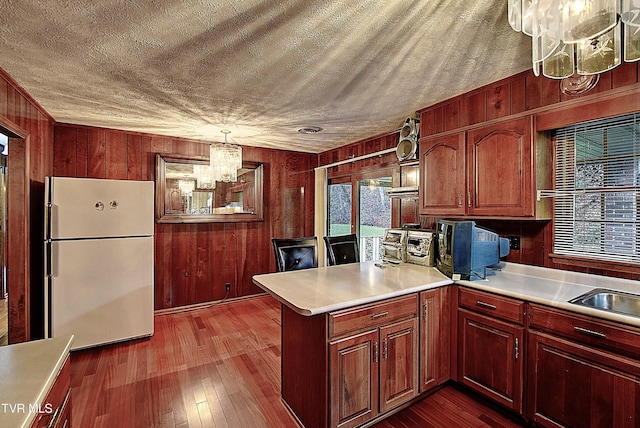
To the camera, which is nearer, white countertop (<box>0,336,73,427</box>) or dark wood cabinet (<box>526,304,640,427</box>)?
white countertop (<box>0,336,73,427</box>)

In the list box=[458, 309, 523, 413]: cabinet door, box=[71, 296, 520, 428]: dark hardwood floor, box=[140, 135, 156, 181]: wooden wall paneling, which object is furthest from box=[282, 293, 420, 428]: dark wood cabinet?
box=[140, 135, 156, 181]: wooden wall paneling

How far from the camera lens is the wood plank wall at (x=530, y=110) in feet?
5.92

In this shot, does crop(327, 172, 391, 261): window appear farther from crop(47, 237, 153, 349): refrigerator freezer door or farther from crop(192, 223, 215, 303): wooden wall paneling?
crop(47, 237, 153, 349): refrigerator freezer door

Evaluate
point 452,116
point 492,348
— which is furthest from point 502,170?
point 492,348

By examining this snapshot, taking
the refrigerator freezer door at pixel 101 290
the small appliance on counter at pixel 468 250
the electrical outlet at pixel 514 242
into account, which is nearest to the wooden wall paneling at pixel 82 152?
the refrigerator freezer door at pixel 101 290

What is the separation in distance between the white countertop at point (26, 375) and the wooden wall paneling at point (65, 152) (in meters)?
3.06

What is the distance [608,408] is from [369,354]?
47.0 inches

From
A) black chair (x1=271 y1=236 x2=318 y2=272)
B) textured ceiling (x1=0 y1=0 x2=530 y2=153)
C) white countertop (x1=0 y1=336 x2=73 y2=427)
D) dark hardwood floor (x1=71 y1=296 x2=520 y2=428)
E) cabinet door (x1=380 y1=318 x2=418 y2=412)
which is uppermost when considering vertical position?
textured ceiling (x1=0 y1=0 x2=530 y2=153)

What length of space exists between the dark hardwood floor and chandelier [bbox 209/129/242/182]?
5.64 ft

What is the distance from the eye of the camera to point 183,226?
4082mm

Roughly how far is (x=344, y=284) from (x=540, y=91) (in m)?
1.84

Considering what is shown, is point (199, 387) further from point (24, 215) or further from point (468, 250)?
point (468, 250)

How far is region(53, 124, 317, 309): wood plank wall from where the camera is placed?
3549 mm

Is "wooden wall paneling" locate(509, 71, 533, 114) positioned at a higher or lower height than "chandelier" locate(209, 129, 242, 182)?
higher
